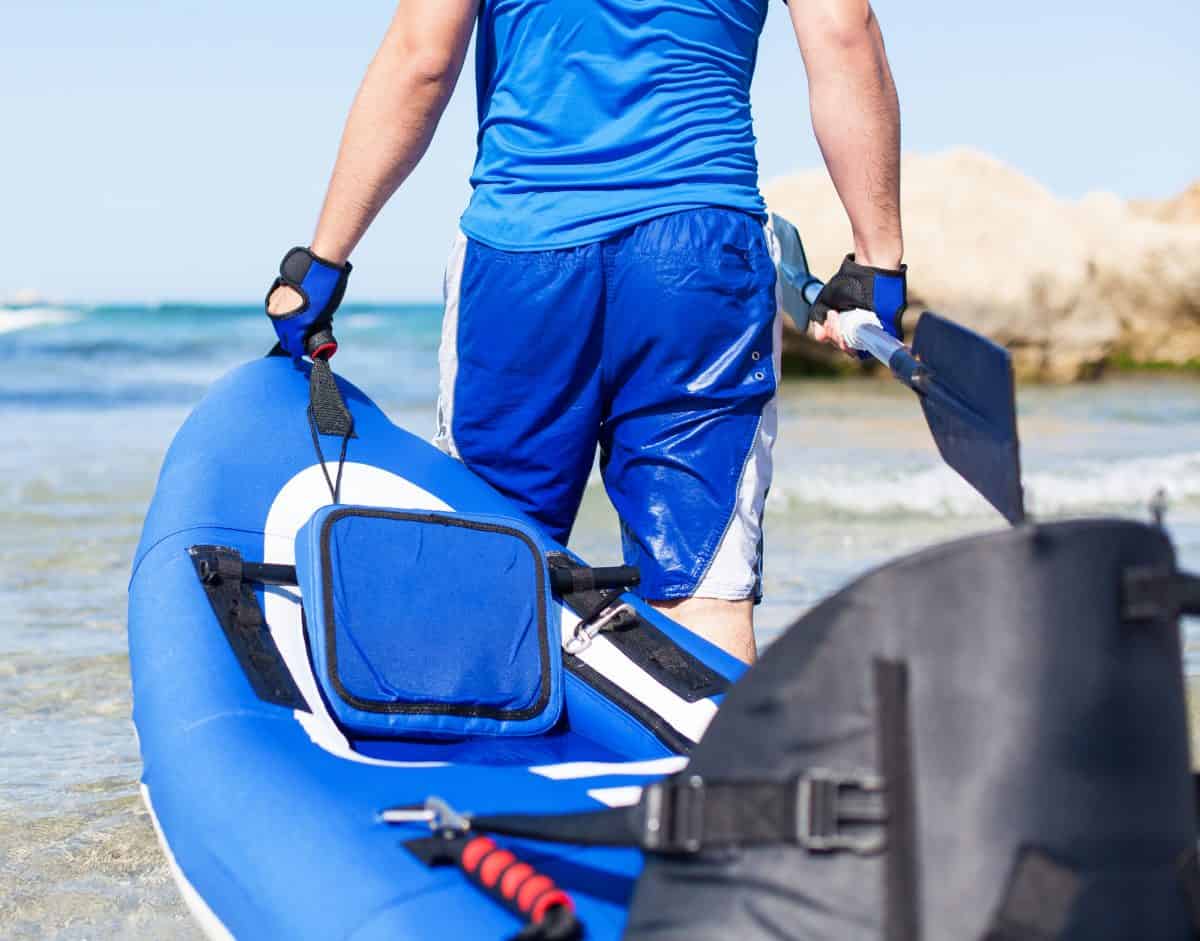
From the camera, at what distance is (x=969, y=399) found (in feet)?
5.61

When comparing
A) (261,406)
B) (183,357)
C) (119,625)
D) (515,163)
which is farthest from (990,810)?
(183,357)

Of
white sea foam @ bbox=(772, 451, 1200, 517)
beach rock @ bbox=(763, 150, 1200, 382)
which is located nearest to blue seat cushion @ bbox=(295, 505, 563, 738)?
white sea foam @ bbox=(772, 451, 1200, 517)

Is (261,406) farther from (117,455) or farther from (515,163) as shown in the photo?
(117,455)

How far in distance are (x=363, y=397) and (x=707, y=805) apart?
184 centimetres

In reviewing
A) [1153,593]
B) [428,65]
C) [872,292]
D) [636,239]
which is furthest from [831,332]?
[1153,593]

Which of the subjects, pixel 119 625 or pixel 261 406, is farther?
pixel 119 625

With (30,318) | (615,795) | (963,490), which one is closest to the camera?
(615,795)

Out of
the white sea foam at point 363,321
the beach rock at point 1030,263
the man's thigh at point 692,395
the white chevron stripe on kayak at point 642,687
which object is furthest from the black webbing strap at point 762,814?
the white sea foam at point 363,321

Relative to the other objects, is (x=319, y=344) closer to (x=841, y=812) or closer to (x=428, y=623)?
(x=428, y=623)

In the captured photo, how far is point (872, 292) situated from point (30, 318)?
3014 centimetres

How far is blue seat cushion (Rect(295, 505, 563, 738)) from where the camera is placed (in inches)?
84.7

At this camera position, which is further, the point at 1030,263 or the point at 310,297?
the point at 1030,263

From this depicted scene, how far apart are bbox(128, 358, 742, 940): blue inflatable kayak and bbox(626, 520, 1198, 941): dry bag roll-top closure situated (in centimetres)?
31

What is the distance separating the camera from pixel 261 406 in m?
2.79
